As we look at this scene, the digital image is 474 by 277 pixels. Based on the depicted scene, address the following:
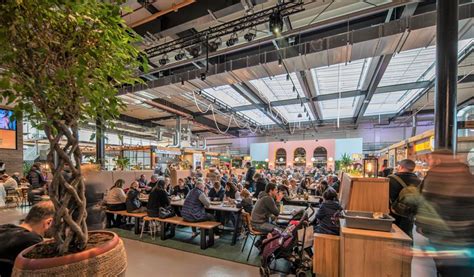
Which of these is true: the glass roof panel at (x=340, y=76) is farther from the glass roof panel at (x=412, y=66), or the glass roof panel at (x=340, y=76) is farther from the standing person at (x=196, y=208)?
the standing person at (x=196, y=208)

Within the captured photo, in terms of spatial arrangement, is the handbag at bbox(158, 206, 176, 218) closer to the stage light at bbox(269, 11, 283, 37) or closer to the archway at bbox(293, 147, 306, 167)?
the stage light at bbox(269, 11, 283, 37)

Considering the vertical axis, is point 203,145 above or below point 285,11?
below

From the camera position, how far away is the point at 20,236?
171cm

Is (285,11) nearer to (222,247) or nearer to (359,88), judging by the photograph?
(222,247)

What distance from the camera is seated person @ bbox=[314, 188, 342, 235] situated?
3.25m

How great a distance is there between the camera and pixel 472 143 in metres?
6.27

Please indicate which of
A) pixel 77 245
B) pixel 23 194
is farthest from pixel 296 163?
pixel 77 245

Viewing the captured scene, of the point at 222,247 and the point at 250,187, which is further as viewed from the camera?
the point at 250,187

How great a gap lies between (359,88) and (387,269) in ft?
23.3

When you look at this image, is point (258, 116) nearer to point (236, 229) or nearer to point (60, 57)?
point (236, 229)

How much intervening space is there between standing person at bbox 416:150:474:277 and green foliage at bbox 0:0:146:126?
8.99 ft

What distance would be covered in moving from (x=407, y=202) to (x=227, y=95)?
279 inches

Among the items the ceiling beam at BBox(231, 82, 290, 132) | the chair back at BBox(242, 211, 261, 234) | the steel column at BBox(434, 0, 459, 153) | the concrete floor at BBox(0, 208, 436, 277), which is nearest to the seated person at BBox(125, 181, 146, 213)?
the concrete floor at BBox(0, 208, 436, 277)

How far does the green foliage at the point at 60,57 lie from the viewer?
1.10 metres
